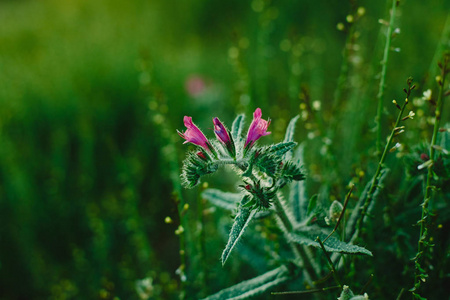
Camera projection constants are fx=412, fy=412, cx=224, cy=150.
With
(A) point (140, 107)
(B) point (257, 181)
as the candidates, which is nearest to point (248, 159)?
(B) point (257, 181)

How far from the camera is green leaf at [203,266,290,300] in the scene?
1.19 meters

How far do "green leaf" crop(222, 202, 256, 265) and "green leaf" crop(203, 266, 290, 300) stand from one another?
266 mm

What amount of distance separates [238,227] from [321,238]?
0.83 ft

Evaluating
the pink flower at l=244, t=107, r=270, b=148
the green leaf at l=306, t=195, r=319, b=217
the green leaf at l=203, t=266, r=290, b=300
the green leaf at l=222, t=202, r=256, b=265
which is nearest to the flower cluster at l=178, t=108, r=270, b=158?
the pink flower at l=244, t=107, r=270, b=148

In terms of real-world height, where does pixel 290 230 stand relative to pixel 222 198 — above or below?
below

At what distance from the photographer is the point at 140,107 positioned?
10.8 feet

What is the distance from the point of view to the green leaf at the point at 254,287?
119 centimetres

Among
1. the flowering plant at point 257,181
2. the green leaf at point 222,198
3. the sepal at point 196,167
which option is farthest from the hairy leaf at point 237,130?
the green leaf at point 222,198

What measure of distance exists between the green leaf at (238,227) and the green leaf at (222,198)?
24cm

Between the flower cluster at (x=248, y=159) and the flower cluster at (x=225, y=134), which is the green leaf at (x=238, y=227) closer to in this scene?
the flower cluster at (x=248, y=159)

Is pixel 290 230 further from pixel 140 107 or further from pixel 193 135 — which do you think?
pixel 140 107

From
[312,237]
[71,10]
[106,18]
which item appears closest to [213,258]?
[312,237]

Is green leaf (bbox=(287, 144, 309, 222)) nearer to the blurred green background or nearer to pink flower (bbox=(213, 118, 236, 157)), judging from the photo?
the blurred green background

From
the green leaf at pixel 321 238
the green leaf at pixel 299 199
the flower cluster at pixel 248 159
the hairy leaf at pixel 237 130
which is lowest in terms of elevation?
the green leaf at pixel 321 238
